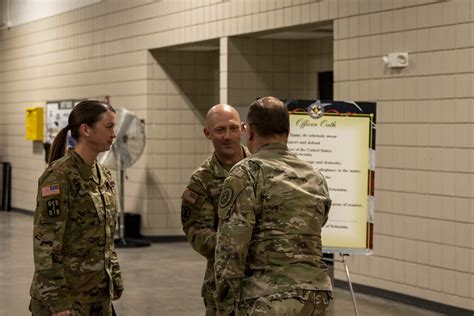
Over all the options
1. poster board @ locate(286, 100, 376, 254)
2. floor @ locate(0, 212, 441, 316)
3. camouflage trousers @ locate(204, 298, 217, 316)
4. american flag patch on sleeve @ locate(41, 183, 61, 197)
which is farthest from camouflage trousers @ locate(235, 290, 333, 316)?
floor @ locate(0, 212, 441, 316)

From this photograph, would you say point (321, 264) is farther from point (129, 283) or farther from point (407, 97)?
point (129, 283)

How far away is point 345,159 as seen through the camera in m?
5.79

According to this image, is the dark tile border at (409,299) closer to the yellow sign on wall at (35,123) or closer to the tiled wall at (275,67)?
the tiled wall at (275,67)

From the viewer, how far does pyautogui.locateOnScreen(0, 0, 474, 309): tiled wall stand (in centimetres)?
707

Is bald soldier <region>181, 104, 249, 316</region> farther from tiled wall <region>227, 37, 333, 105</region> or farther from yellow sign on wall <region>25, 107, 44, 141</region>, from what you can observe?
yellow sign on wall <region>25, 107, 44, 141</region>

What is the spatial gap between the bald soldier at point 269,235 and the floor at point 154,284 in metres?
4.17

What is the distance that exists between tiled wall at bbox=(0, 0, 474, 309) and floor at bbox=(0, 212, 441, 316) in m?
0.40

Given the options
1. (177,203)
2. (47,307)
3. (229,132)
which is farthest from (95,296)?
(177,203)

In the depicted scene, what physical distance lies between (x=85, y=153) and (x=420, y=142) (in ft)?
14.2

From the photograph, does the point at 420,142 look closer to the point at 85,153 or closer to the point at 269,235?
the point at 85,153

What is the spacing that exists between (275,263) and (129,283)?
5.84 m

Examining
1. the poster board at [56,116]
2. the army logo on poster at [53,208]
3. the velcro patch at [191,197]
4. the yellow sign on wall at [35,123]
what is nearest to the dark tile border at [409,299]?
the velcro patch at [191,197]

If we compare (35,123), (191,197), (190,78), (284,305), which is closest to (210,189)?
(191,197)

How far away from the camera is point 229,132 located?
12.3 ft
